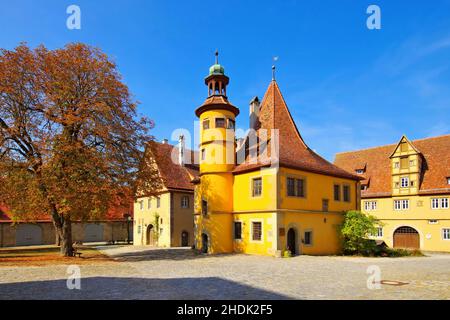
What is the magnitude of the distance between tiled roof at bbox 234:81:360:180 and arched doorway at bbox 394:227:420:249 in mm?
13612

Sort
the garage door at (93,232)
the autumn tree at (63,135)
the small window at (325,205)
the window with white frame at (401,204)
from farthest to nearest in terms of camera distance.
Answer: the garage door at (93,232) < the window with white frame at (401,204) < the small window at (325,205) < the autumn tree at (63,135)

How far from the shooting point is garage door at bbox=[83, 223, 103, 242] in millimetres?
46203

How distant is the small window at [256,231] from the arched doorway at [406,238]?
2270cm

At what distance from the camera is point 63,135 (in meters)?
20.6

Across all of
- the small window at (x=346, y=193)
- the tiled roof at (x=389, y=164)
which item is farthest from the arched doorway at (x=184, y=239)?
the tiled roof at (x=389, y=164)

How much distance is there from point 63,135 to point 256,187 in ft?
45.4

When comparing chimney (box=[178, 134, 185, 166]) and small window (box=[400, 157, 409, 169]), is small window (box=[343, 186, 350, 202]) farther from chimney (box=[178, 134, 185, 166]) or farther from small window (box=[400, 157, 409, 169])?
chimney (box=[178, 134, 185, 166])

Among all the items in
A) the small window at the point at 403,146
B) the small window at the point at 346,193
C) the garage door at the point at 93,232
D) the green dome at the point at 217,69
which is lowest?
the garage door at the point at 93,232

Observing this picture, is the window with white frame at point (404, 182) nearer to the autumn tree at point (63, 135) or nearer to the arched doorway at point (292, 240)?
the arched doorway at point (292, 240)

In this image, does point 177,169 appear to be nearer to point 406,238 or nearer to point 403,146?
point 403,146

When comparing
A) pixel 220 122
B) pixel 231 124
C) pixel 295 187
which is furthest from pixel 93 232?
pixel 295 187

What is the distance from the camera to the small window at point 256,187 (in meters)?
25.4
